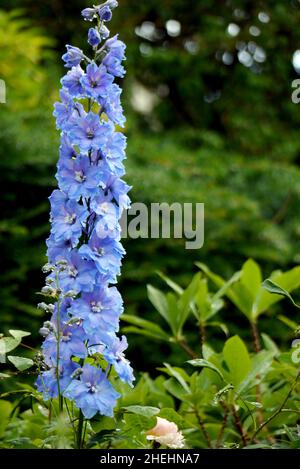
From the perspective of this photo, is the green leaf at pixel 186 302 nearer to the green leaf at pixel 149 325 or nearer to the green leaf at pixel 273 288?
the green leaf at pixel 149 325

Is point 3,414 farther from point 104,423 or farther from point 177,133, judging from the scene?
point 177,133

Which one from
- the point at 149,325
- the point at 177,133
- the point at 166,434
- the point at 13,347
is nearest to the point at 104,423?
the point at 166,434

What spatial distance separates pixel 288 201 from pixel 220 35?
195 centimetres

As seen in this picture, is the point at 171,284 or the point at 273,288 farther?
the point at 171,284

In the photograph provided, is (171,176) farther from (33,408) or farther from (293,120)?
(293,120)

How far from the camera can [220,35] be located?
606 centimetres

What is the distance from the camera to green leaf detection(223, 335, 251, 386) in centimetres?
178

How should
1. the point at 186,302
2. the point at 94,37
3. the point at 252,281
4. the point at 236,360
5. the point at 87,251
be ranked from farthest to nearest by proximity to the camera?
the point at 252,281
the point at 186,302
the point at 236,360
the point at 94,37
the point at 87,251

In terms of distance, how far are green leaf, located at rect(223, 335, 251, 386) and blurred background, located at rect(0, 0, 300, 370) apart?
6.21 ft

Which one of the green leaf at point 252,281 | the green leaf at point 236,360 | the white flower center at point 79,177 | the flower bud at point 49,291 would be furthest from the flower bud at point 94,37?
the green leaf at point 252,281

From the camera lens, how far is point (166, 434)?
62.4 inches

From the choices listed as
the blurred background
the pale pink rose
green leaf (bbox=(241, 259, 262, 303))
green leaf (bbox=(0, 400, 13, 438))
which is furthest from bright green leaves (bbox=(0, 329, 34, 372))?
the blurred background

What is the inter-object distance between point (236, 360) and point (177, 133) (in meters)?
4.38
